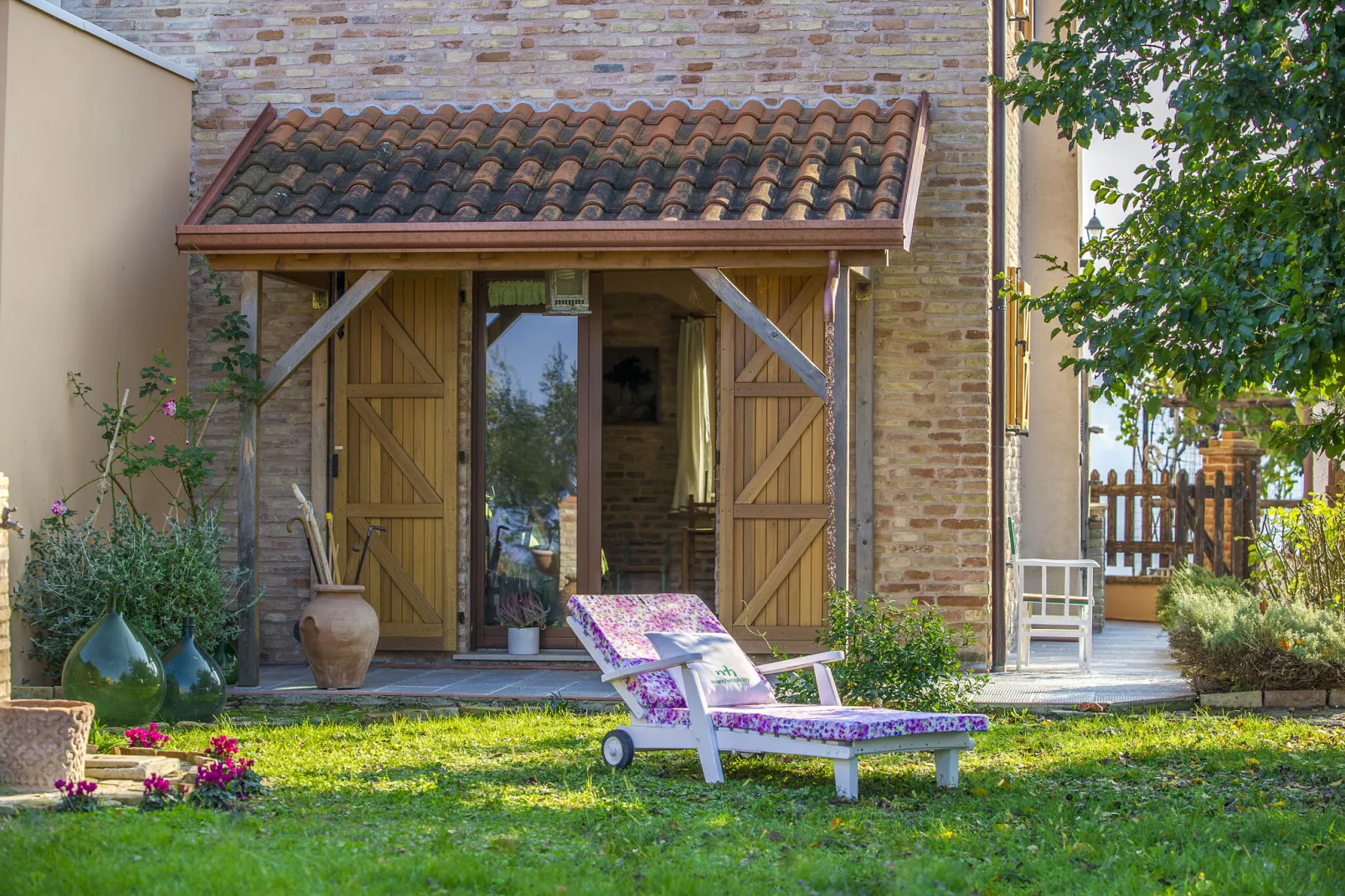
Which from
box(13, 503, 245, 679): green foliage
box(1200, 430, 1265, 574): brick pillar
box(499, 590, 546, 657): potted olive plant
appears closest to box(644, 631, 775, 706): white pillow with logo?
box(499, 590, 546, 657): potted olive plant

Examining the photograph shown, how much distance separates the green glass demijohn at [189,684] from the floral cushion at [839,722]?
2483mm

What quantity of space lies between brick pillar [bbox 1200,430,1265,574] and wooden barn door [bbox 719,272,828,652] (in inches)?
302

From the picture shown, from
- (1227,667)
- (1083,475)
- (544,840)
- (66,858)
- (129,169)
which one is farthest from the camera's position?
(1083,475)

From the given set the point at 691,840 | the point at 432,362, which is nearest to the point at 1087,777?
the point at 691,840

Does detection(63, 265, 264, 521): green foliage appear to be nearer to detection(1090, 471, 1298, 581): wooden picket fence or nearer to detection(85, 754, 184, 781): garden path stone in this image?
detection(85, 754, 184, 781): garden path stone

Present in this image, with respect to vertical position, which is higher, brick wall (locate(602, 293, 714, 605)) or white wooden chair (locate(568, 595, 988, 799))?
brick wall (locate(602, 293, 714, 605))

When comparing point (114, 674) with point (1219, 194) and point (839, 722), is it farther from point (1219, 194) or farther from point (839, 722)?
point (1219, 194)

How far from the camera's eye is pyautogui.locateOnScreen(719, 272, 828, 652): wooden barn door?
8.90m

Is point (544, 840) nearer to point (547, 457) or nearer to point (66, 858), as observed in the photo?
point (66, 858)

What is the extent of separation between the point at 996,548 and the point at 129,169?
5.76m

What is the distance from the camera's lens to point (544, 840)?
4695 mm

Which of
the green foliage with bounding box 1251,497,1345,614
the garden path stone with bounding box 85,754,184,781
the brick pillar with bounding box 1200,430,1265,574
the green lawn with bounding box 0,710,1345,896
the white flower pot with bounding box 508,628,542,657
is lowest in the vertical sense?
the green lawn with bounding box 0,710,1345,896

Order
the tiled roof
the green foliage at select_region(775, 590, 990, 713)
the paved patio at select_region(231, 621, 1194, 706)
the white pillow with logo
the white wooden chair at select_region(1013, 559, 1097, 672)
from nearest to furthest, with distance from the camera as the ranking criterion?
1. the white pillow with logo
2. the green foliage at select_region(775, 590, 990, 713)
3. the paved patio at select_region(231, 621, 1194, 706)
4. the tiled roof
5. the white wooden chair at select_region(1013, 559, 1097, 672)

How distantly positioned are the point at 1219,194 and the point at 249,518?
5.40 m
